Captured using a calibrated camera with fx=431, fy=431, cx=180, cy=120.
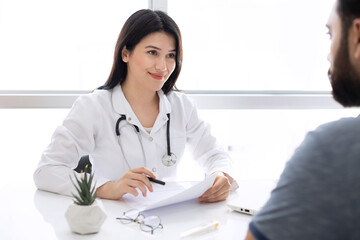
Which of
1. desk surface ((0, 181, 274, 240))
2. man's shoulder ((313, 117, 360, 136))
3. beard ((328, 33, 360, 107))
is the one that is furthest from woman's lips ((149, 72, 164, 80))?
man's shoulder ((313, 117, 360, 136))

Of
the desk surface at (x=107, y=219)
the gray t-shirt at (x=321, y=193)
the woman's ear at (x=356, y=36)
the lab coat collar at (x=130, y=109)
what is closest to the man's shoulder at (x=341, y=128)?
the gray t-shirt at (x=321, y=193)

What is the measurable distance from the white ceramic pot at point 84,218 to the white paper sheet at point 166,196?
0.64 feet

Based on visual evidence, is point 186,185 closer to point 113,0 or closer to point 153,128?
point 153,128

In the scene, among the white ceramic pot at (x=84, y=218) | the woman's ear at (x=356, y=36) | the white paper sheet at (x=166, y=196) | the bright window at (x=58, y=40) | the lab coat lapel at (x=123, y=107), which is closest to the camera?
the woman's ear at (x=356, y=36)

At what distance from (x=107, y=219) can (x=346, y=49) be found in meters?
0.83

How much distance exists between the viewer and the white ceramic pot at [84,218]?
1.17 m

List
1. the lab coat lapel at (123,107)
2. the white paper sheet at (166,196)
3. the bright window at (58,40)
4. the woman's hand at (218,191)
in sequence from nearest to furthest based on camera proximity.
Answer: the white paper sheet at (166,196) < the woman's hand at (218,191) < the lab coat lapel at (123,107) < the bright window at (58,40)

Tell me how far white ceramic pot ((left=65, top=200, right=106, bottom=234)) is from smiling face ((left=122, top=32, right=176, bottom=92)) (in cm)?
87

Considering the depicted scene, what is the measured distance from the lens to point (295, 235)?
73 centimetres

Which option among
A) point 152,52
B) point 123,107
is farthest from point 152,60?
point 123,107

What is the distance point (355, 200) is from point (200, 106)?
2060 millimetres

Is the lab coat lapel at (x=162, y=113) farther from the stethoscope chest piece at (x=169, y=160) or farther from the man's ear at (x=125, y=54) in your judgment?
the man's ear at (x=125, y=54)

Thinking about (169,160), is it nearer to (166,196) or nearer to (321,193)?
(166,196)

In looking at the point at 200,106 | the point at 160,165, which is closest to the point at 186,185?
the point at 160,165
